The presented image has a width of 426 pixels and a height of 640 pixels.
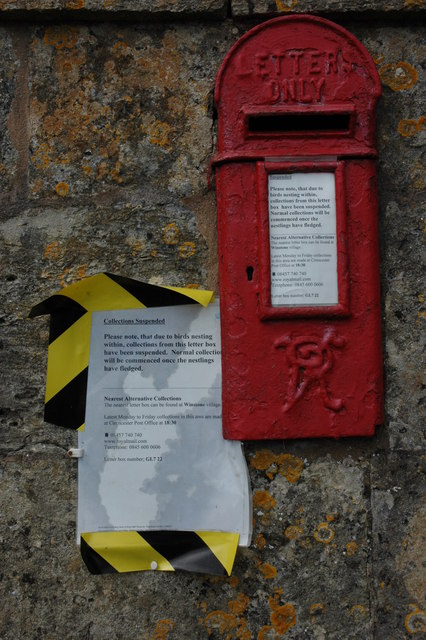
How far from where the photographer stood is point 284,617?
173 cm

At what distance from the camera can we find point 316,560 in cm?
174

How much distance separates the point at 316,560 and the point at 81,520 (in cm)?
66

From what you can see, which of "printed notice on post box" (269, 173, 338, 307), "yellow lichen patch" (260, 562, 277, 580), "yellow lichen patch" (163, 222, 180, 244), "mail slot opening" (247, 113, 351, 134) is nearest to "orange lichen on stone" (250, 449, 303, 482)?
"yellow lichen patch" (260, 562, 277, 580)

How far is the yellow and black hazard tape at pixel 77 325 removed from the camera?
5.84 ft

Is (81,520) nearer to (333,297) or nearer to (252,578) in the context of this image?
(252,578)

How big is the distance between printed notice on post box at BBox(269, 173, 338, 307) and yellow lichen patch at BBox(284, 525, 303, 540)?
0.66 meters

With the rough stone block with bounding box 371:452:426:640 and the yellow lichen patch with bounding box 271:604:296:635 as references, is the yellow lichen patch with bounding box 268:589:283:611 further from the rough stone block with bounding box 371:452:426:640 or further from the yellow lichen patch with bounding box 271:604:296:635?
the rough stone block with bounding box 371:452:426:640

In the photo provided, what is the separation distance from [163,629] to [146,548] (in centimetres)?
22

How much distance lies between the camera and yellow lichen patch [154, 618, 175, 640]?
1729 millimetres

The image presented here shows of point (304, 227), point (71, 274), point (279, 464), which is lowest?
point (279, 464)

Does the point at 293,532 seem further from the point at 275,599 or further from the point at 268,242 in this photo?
the point at 268,242

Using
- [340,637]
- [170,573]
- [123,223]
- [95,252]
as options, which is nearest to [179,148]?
[123,223]

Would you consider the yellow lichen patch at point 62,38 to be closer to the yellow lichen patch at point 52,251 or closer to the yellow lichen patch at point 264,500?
the yellow lichen patch at point 52,251

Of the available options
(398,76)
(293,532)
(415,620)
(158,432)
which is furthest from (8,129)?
(415,620)
